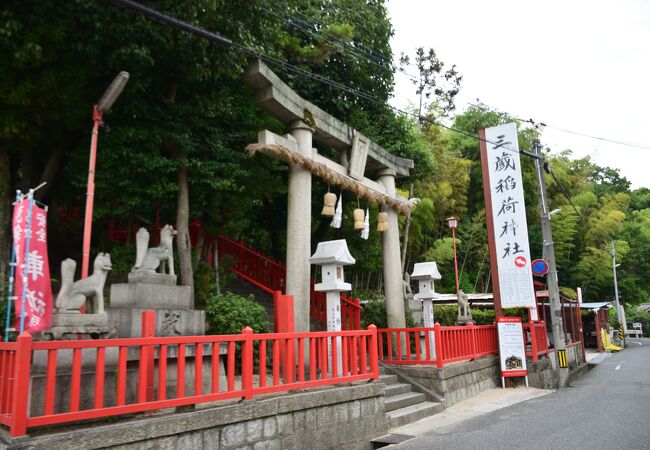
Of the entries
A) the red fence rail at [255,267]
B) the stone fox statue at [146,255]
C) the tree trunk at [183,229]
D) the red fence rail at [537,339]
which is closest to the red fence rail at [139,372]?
the stone fox statue at [146,255]

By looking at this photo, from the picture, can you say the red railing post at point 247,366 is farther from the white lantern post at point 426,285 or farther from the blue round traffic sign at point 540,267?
the blue round traffic sign at point 540,267

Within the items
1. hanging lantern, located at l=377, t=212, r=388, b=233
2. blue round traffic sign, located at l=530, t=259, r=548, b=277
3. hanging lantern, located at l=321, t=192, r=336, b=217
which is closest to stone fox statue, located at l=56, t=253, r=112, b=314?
hanging lantern, located at l=321, t=192, r=336, b=217

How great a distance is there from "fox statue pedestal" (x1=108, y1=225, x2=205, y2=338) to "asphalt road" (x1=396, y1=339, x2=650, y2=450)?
3.33 metres

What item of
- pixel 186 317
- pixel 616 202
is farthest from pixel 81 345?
pixel 616 202

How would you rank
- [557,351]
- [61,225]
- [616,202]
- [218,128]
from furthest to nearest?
[616,202] < [557,351] < [61,225] < [218,128]

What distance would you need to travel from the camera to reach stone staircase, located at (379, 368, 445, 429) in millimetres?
→ 7285

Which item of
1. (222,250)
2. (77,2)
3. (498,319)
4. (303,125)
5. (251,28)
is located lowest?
(498,319)

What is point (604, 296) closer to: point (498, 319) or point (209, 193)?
point (498, 319)

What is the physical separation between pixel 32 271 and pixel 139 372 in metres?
2.52

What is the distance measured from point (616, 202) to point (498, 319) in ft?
80.3

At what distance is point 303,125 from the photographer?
28.0 feet

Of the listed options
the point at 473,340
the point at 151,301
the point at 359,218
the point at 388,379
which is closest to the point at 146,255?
the point at 151,301

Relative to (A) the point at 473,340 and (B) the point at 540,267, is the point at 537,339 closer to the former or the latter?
(B) the point at 540,267

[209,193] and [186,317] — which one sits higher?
[209,193]
